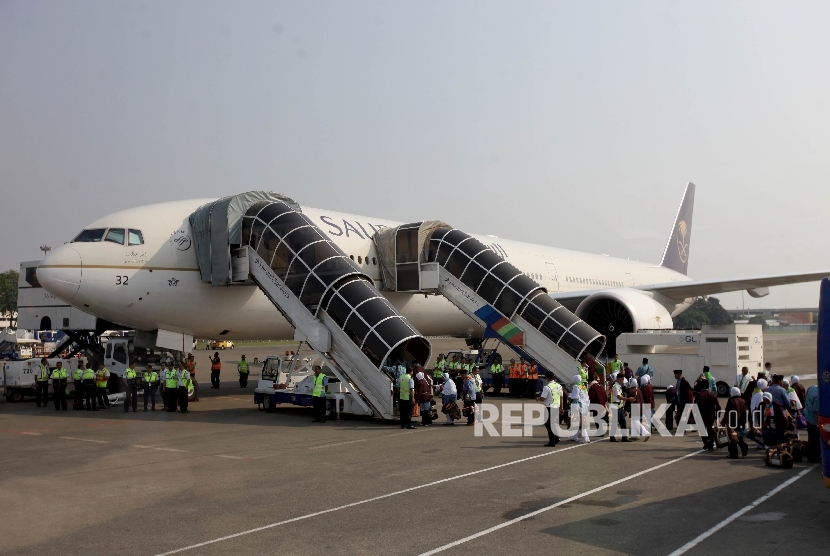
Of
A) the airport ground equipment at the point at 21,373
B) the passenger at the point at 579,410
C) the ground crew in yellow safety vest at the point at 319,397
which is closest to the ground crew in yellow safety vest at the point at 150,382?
the airport ground equipment at the point at 21,373

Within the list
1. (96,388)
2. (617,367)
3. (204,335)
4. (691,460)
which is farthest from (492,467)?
(96,388)

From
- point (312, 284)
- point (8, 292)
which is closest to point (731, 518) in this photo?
point (312, 284)

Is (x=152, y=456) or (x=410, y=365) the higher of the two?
(x=410, y=365)

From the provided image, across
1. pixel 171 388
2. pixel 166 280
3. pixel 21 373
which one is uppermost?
pixel 166 280

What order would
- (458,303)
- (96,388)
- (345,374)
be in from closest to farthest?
(345,374)
(96,388)
(458,303)

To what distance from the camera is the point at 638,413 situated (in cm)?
1452

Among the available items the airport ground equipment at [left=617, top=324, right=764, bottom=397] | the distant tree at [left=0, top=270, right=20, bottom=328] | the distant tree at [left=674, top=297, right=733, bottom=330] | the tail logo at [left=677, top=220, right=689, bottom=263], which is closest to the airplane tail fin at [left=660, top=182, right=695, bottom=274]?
the tail logo at [left=677, top=220, right=689, bottom=263]

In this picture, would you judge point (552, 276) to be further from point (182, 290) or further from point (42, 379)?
point (42, 379)

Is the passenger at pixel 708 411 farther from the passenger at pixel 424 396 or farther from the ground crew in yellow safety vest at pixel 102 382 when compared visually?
the ground crew in yellow safety vest at pixel 102 382

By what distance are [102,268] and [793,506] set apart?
15327 mm

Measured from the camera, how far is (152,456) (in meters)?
12.2

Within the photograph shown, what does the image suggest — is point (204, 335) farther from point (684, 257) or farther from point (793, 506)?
point (684, 257)

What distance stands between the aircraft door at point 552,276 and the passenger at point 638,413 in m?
15.8

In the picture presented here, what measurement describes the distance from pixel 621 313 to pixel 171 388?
50.7 ft
